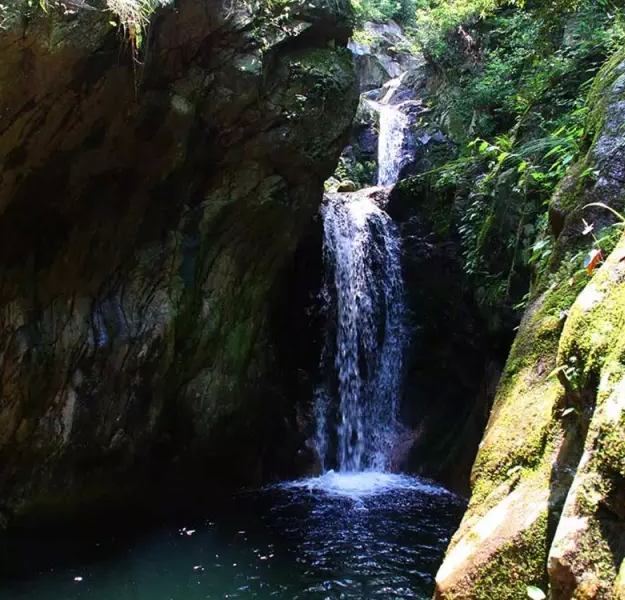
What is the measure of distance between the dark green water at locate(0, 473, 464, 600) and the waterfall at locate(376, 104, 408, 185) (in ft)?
34.0

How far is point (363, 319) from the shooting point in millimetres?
12531

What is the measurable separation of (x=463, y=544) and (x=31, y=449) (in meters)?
6.66

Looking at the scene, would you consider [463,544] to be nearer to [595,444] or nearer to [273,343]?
[595,444]

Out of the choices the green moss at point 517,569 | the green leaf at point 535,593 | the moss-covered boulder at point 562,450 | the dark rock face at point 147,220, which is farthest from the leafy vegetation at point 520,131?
the green leaf at point 535,593

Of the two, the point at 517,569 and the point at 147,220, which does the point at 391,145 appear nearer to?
the point at 147,220

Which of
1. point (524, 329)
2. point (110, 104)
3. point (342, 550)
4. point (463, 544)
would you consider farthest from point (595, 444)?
point (110, 104)

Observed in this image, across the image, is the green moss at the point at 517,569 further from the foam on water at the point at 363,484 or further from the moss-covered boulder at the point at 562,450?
the foam on water at the point at 363,484

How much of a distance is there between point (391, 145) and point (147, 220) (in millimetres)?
11004

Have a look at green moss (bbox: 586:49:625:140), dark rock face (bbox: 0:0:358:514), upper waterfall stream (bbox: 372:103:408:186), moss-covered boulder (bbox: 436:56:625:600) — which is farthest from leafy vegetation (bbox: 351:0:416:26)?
moss-covered boulder (bbox: 436:56:625:600)

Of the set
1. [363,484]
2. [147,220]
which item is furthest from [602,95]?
[363,484]

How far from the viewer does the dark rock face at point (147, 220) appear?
6.96m

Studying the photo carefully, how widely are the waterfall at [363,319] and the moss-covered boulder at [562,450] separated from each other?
8321mm

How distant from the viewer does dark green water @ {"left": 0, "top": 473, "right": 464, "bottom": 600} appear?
6371 mm

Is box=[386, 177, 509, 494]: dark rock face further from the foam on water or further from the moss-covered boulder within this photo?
the moss-covered boulder
